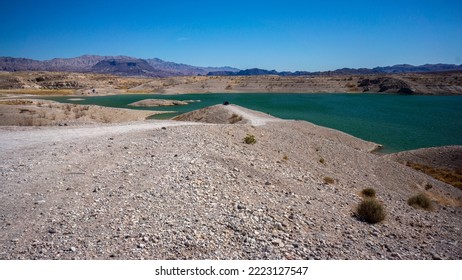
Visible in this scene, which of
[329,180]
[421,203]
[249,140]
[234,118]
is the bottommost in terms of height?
[421,203]

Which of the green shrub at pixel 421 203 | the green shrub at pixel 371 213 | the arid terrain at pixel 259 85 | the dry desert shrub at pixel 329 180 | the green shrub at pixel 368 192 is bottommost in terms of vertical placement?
the green shrub at pixel 421 203

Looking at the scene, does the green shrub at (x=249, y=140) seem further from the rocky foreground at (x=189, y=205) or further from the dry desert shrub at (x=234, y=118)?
→ the dry desert shrub at (x=234, y=118)

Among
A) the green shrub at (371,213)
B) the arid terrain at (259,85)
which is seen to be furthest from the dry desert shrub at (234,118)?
the arid terrain at (259,85)

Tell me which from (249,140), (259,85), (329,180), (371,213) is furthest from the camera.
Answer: (259,85)

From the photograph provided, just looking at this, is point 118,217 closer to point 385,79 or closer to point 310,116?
point 310,116

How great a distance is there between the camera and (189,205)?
10477 mm

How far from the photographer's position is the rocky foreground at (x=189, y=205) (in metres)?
8.29

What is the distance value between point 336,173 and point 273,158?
167 inches

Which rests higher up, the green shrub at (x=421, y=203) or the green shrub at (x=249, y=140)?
the green shrub at (x=249, y=140)

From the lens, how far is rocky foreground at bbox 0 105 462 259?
8289 mm

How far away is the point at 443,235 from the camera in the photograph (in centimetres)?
1208

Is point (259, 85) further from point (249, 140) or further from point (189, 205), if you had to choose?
point (189, 205)

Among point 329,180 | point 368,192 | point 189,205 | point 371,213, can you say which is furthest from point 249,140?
point 189,205

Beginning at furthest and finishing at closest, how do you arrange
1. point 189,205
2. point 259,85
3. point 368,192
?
1. point 259,85
2. point 368,192
3. point 189,205
